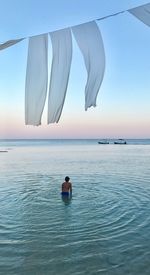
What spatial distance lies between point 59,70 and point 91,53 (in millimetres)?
955

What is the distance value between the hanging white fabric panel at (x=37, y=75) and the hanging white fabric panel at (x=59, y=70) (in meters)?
0.26

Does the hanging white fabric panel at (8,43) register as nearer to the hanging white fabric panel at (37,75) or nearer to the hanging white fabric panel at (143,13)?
the hanging white fabric panel at (37,75)

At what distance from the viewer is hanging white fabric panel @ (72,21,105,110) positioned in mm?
7941

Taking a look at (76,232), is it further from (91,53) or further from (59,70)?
(91,53)

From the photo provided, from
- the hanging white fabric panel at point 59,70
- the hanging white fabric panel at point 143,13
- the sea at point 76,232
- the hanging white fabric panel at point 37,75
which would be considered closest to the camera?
the hanging white fabric panel at point 143,13

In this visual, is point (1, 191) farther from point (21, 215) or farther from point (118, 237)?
point (118, 237)

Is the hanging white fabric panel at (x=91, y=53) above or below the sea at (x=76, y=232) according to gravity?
above

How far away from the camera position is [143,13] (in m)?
7.54

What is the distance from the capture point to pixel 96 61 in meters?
7.95

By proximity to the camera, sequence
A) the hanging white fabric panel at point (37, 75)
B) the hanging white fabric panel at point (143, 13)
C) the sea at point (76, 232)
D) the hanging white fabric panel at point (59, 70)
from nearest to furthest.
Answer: the hanging white fabric panel at point (143, 13)
the hanging white fabric panel at point (59, 70)
the sea at point (76, 232)
the hanging white fabric panel at point (37, 75)

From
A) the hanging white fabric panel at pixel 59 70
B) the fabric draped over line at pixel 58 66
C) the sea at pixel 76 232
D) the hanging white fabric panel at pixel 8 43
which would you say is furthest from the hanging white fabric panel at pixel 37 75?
the sea at pixel 76 232

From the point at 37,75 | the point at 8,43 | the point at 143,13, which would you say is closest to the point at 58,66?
the point at 37,75

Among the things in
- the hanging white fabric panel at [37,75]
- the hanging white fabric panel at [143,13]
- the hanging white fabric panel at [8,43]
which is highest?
the hanging white fabric panel at [143,13]

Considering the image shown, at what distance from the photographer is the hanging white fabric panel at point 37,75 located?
815 centimetres
